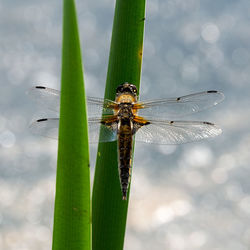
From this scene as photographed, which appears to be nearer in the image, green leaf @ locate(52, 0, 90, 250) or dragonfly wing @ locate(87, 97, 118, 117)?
green leaf @ locate(52, 0, 90, 250)

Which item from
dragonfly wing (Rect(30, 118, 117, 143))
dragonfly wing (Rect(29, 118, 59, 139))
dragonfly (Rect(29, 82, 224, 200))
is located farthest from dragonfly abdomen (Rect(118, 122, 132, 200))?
dragonfly wing (Rect(29, 118, 59, 139))

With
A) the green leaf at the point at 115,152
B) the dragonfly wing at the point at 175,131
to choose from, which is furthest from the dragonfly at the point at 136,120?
the green leaf at the point at 115,152

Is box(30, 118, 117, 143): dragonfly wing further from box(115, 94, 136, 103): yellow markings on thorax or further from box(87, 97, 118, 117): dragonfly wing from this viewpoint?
box(115, 94, 136, 103): yellow markings on thorax

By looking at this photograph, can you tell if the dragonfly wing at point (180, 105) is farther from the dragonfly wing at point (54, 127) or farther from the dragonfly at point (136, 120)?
the dragonfly wing at point (54, 127)

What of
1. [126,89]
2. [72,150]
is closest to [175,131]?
[126,89]

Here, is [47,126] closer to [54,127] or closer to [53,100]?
[54,127]

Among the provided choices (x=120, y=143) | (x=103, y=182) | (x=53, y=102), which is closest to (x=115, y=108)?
(x=120, y=143)

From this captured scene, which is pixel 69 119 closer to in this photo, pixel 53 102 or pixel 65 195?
pixel 65 195
